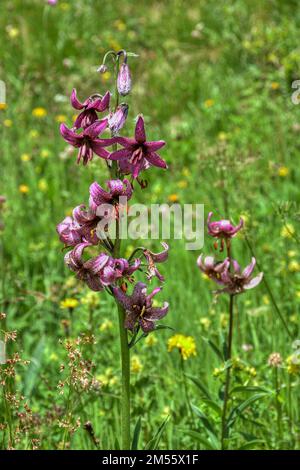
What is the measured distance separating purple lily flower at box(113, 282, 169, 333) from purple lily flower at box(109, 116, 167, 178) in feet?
0.90

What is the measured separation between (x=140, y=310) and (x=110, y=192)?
0.29 m

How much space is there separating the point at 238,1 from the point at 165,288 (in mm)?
3672

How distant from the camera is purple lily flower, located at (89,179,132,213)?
1622 mm

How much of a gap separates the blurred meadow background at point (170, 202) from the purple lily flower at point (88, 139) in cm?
44

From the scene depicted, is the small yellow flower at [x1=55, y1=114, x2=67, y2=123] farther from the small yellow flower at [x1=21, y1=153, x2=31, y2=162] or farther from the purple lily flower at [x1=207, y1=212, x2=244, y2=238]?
the purple lily flower at [x1=207, y1=212, x2=244, y2=238]

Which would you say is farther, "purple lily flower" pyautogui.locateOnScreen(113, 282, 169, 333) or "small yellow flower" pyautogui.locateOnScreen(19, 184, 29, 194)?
"small yellow flower" pyautogui.locateOnScreen(19, 184, 29, 194)

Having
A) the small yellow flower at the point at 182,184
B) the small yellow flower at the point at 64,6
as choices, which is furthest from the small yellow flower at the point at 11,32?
the small yellow flower at the point at 182,184

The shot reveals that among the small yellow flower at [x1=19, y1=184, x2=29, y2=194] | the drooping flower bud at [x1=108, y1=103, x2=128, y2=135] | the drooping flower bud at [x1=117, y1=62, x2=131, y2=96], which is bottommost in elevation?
the drooping flower bud at [x1=108, y1=103, x2=128, y2=135]

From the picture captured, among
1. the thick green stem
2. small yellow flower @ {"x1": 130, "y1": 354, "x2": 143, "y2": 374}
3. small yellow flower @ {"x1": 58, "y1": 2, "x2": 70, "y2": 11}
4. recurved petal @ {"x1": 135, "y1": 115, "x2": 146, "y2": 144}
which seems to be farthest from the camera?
small yellow flower @ {"x1": 58, "y1": 2, "x2": 70, "y2": 11}

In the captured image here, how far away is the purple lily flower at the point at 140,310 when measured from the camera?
1.70 m

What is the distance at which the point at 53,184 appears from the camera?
4258 mm

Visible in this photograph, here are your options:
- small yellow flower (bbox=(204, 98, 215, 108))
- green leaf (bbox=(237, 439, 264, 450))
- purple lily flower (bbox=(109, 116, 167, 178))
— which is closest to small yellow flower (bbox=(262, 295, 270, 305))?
green leaf (bbox=(237, 439, 264, 450))

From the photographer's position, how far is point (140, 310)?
171 centimetres
